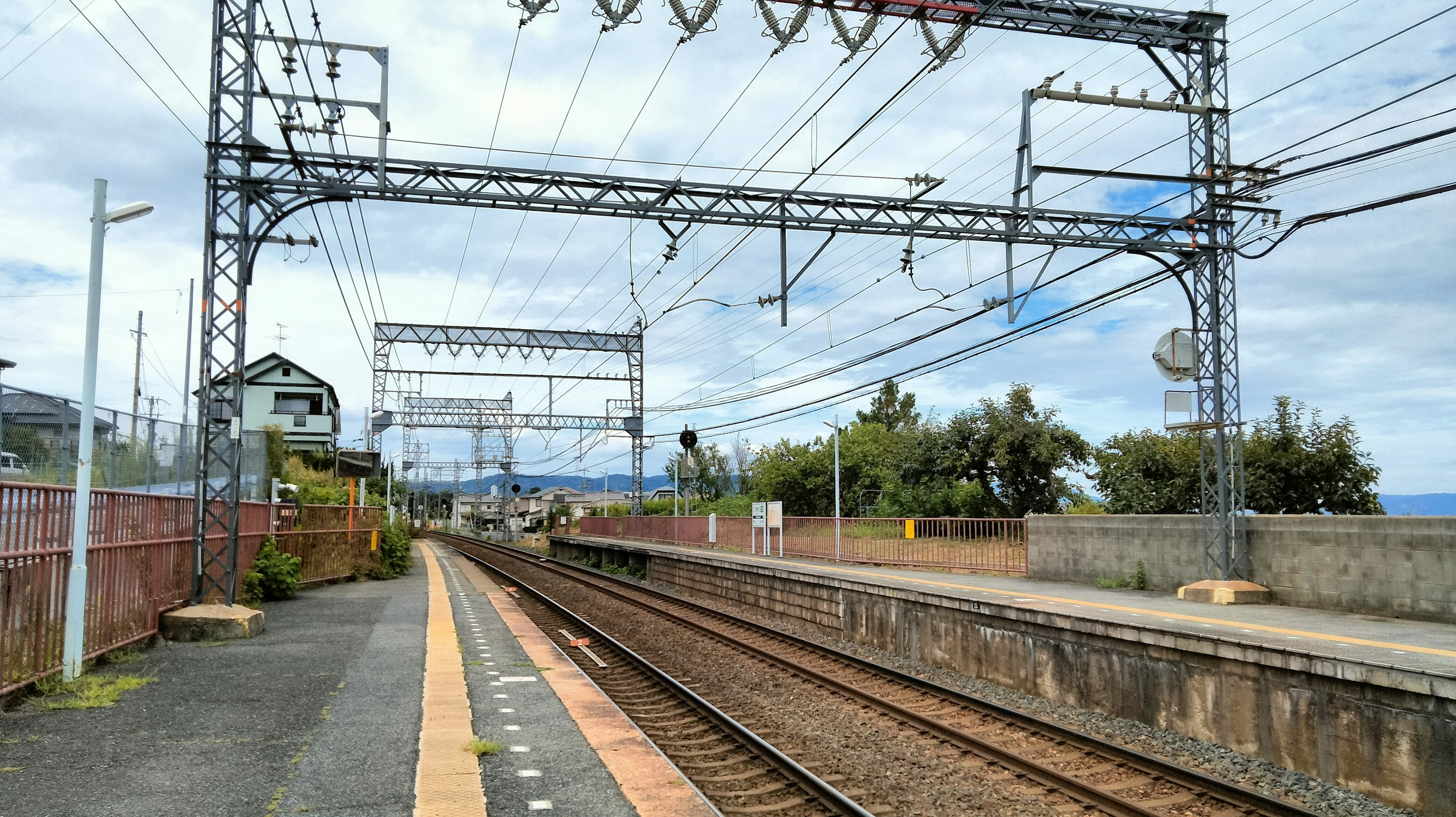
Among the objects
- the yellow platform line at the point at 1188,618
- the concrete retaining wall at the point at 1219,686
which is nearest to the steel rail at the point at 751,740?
the concrete retaining wall at the point at 1219,686

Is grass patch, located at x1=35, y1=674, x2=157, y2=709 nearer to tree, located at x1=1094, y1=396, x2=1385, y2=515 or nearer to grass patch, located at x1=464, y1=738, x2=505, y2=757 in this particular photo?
grass patch, located at x1=464, y1=738, x2=505, y2=757

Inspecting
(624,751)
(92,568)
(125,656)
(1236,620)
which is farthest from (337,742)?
(1236,620)

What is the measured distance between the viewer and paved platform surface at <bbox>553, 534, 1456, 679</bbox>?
8797mm

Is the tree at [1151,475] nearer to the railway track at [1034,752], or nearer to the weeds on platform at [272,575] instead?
the railway track at [1034,752]

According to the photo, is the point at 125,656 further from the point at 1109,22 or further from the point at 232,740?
the point at 1109,22

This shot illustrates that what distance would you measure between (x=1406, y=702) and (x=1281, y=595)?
7.20 m

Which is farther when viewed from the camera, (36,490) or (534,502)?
(534,502)

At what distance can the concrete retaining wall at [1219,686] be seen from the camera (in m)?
7.23

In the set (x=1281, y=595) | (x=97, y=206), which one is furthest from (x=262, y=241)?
(x=1281, y=595)

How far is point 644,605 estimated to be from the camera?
75.0 ft

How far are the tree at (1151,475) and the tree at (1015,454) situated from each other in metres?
8.41

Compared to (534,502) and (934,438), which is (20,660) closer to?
(934,438)

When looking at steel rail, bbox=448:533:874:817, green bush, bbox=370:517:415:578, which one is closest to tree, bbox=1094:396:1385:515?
steel rail, bbox=448:533:874:817

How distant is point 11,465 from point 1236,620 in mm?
12930
